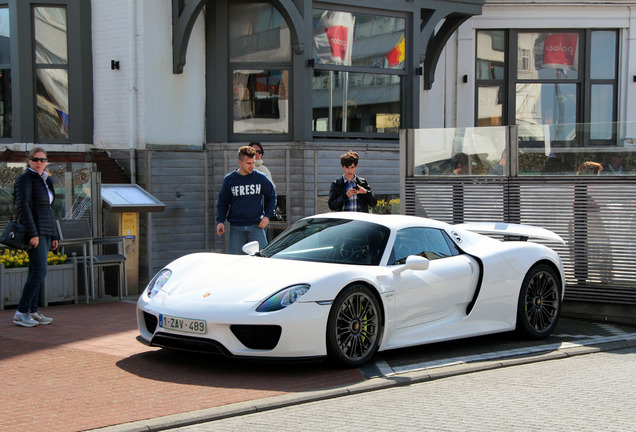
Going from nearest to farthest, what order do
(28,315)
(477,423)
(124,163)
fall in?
(477,423)
(28,315)
(124,163)

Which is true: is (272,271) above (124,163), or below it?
below

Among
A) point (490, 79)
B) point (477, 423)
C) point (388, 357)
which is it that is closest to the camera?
point (477, 423)

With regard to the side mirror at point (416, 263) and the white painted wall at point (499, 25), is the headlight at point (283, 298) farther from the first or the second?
the white painted wall at point (499, 25)

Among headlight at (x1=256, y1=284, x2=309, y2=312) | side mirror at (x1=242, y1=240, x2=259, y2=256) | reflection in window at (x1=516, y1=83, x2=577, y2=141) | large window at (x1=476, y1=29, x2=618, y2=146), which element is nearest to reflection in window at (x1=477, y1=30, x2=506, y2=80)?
large window at (x1=476, y1=29, x2=618, y2=146)

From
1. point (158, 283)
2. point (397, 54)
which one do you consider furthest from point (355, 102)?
point (158, 283)

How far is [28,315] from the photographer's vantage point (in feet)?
28.5

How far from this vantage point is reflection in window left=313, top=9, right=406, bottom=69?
14320mm

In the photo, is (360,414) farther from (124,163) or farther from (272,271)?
(124,163)

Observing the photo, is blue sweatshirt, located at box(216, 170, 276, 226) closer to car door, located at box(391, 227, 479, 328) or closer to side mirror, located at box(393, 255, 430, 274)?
car door, located at box(391, 227, 479, 328)

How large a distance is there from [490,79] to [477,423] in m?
13.2

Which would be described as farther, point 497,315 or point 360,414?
point 497,315

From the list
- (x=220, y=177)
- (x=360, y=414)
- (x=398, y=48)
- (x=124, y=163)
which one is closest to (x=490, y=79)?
(x=398, y=48)

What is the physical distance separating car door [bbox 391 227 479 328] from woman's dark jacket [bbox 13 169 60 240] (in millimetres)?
3708

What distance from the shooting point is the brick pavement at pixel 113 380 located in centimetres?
538
